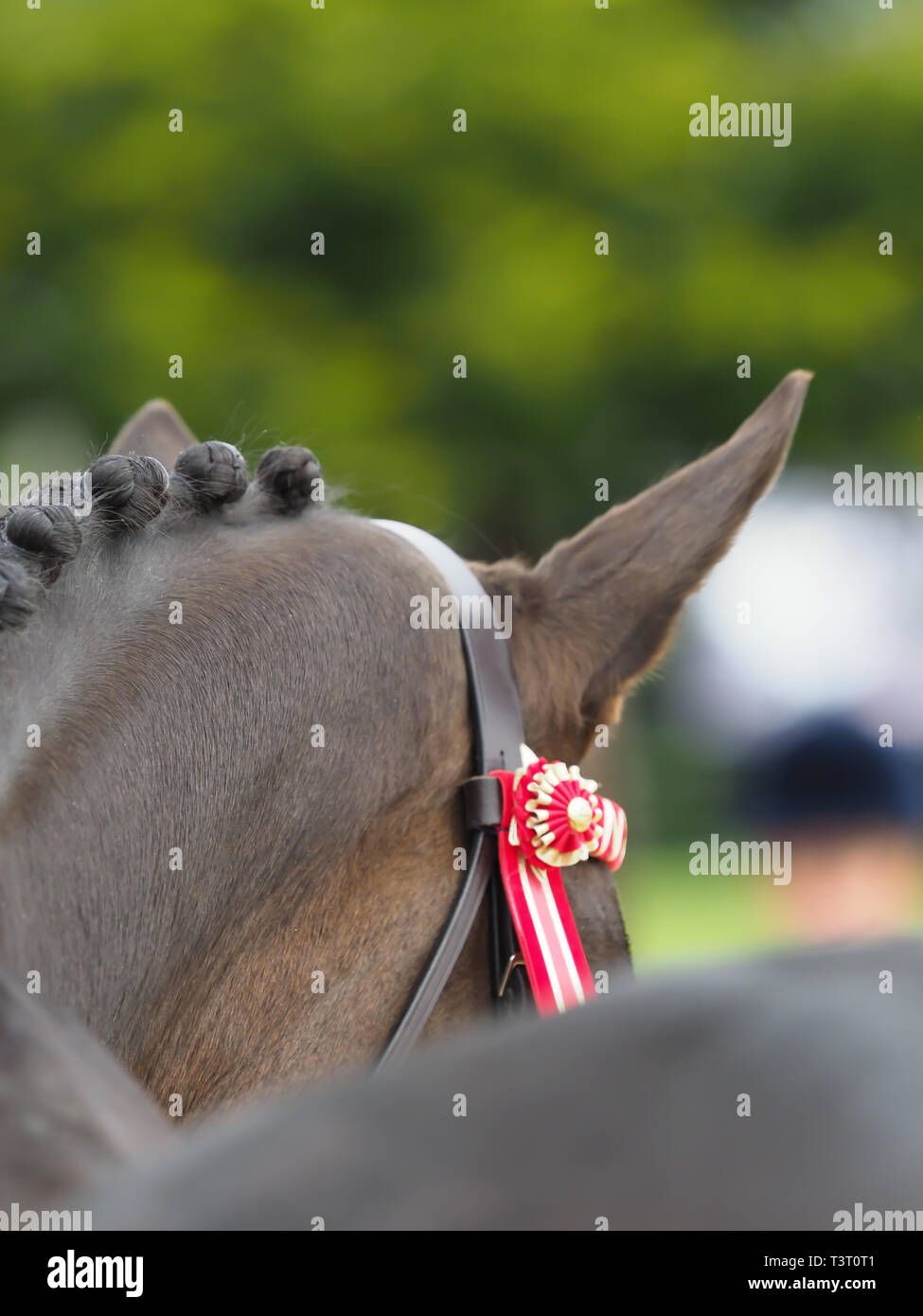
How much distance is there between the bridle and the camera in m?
1.77

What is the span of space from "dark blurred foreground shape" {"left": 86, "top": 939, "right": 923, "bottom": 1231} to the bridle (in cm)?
116

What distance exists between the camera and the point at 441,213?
810cm

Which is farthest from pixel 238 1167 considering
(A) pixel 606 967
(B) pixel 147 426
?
(B) pixel 147 426

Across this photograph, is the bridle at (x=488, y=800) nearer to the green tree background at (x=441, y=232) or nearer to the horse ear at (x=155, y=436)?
the horse ear at (x=155, y=436)

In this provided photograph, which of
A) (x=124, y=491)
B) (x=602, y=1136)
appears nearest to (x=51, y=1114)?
(x=602, y=1136)

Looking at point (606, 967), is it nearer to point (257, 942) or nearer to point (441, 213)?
point (257, 942)

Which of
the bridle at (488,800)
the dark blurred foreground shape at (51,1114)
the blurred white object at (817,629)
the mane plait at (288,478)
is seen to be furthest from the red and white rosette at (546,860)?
the blurred white object at (817,629)

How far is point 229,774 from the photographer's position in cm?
158

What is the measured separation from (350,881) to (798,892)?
9.78 meters

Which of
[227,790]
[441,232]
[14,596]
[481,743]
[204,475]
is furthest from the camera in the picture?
[441,232]

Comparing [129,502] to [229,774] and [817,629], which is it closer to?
[229,774]

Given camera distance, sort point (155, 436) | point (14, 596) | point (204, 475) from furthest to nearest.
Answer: point (155, 436) < point (204, 475) < point (14, 596)

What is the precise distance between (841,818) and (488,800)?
10278 mm

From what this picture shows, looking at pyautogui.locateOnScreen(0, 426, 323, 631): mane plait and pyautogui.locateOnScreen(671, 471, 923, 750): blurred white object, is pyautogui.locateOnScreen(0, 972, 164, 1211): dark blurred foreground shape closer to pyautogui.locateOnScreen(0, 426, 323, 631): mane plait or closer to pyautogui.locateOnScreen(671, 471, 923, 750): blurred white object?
pyautogui.locateOnScreen(0, 426, 323, 631): mane plait
